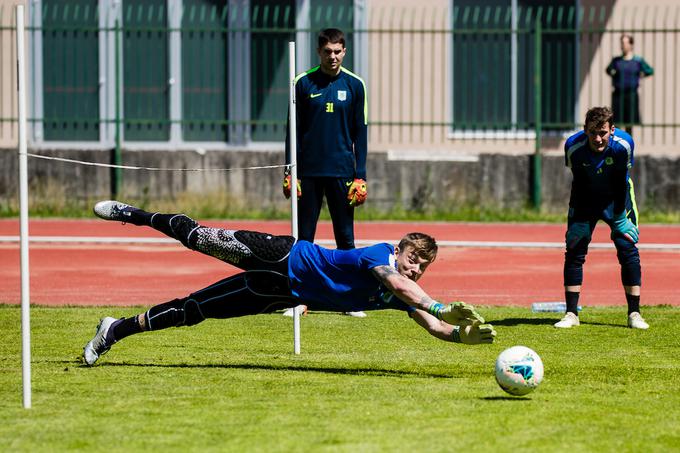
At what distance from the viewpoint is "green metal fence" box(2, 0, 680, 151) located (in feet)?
77.0

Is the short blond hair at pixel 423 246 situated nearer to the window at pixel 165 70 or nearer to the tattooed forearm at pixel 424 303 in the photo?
the tattooed forearm at pixel 424 303

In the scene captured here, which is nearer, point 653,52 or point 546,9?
point 653,52

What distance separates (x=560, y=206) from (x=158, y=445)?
16.3 meters

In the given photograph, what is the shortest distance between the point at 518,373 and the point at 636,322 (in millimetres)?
3531

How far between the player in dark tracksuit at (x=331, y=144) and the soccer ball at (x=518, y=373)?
361cm

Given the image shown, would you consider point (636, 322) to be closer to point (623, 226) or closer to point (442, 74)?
point (623, 226)

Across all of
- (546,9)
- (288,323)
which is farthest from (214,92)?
(288,323)

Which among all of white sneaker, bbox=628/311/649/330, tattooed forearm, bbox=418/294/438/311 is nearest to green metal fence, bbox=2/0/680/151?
white sneaker, bbox=628/311/649/330

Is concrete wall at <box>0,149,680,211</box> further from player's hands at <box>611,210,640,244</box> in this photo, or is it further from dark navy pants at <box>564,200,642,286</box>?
player's hands at <box>611,210,640,244</box>

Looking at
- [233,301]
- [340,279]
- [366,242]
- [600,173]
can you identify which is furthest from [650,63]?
[233,301]

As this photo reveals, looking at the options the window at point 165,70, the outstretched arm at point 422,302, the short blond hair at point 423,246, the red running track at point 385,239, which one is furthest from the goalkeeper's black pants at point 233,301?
the window at point 165,70

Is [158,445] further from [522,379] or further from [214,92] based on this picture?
[214,92]

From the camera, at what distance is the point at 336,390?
27.3 ft

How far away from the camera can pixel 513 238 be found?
63.6 ft
